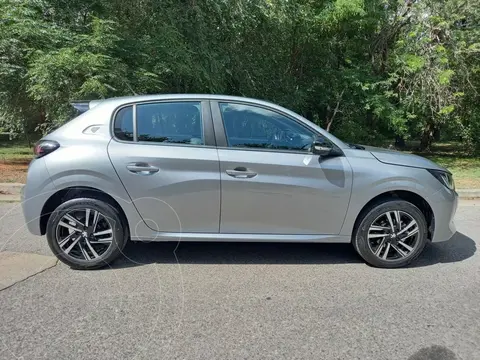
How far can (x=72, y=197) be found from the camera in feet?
13.8

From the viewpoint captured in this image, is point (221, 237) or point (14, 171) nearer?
point (221, 237)

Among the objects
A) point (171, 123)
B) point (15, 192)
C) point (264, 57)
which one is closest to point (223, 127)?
point (171, 123)

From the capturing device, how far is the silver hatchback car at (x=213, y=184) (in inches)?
161

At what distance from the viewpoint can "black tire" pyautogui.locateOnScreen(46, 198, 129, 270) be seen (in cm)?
409

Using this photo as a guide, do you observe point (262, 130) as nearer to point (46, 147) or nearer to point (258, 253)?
point (258, 253)

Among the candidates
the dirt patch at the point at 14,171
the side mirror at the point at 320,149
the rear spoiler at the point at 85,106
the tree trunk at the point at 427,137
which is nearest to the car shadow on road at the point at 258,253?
the side mirror at the point at 320,149

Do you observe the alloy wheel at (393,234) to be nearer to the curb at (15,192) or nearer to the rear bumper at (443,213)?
the rear bumper at (443,213)

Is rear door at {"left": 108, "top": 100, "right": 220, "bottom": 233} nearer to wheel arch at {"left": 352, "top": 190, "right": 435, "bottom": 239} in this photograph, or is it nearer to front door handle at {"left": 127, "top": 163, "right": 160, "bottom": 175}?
front door handle at {"left": 127, "top": 163, "right": 160, "bottom": 175}

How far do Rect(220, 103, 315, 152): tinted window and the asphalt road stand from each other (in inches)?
50.9

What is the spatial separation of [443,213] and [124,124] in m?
3.46

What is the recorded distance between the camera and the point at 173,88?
10617mm

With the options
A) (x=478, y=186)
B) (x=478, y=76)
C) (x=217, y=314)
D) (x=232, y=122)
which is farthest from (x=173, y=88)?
(x=478, y=76)

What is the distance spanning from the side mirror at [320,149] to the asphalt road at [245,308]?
3.98 feet

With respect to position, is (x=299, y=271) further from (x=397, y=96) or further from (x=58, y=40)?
(x=397, y=96)
